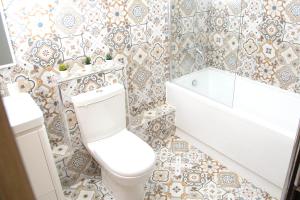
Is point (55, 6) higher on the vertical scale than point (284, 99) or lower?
A: higher

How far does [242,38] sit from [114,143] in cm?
163

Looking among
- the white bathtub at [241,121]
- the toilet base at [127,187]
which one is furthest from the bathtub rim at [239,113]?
the toilet base at [127,187]

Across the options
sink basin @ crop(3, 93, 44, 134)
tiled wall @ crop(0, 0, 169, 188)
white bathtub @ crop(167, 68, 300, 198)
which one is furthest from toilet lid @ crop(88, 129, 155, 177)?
white bathtub @ crop(167, 68, 300, 198)

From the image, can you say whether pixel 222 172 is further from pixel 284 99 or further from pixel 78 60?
pixel 78 60

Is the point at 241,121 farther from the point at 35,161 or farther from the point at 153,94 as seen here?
the point at 35,161

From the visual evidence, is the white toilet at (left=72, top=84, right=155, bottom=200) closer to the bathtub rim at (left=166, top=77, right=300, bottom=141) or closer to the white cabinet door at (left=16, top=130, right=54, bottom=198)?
the white cabinet door at (left=16, top=130, right=54, bottom=198)

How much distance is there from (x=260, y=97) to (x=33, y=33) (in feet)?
6.86

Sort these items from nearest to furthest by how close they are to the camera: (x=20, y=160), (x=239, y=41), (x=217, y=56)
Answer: (x=20, y=160), (x=239, y=41), (x=217, y=56)

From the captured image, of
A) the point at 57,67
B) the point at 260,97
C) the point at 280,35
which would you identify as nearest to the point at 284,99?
the point at 260,97

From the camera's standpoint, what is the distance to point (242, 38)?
2.68m

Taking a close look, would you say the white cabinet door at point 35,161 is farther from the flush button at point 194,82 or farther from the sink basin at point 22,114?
the flush button at point 194,82

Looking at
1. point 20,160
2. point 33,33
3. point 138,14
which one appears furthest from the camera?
point 138,14

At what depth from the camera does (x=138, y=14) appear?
232 cm

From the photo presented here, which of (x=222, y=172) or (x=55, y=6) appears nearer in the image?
(x=55, y=6)
